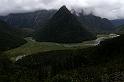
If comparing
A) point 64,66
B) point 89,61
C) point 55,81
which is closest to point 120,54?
point 89,61

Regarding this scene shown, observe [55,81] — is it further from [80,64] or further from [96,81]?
[80,64]

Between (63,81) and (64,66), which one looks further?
(64,66)

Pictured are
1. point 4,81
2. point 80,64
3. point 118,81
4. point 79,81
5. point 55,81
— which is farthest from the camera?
point 80,64

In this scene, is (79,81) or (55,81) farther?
(55,81)

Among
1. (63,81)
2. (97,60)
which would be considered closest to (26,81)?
(63,81)

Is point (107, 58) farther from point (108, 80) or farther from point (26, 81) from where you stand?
point (108, 80)

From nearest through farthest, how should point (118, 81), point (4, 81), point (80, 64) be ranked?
point (118, 81), point (4, 81), point (80, 64)

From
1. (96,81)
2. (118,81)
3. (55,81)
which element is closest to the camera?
(118,81)

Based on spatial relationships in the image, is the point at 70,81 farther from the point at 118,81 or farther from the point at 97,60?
the point at 97,60
